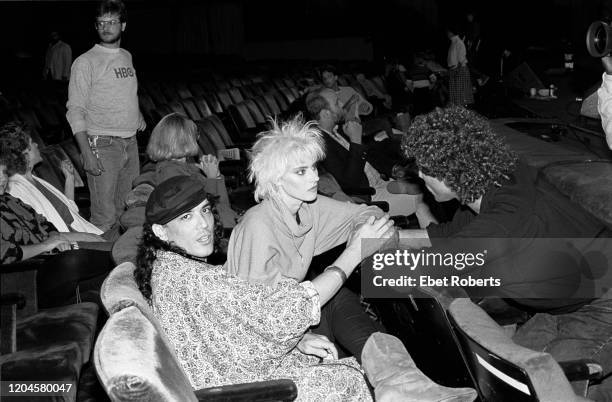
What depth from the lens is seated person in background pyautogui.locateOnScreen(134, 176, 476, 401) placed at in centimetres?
191

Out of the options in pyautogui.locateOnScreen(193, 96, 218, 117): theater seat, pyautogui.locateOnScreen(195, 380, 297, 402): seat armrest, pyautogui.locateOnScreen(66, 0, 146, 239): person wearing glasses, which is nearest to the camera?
pyautogui.locateOnScreen(195, 380, 297, 402): seat armrest

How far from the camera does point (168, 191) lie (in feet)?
6.77

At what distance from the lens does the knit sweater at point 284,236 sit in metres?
2.27

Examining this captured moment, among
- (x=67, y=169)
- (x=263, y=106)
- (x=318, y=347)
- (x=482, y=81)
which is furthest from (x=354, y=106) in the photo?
(x=482, y=81)

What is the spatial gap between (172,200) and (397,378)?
2.37 ft

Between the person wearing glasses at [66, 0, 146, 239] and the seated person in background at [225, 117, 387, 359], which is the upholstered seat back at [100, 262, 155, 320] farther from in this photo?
the person wearing glasses at [66, 0, 146, 239]

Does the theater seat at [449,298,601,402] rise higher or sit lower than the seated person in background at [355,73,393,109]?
higher

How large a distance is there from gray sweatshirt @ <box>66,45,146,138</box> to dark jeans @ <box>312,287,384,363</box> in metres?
1.95

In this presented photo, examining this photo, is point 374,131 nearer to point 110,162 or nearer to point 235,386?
point 110,162

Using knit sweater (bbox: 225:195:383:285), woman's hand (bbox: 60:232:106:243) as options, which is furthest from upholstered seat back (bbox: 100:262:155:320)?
woman's hand (bbox: 60:232:106:243)

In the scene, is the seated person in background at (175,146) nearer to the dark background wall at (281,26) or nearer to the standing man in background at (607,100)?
the standing man in background at (607,100)

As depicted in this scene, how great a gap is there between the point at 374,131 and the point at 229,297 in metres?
4.24

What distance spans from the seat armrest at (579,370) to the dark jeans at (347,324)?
0.61 meters

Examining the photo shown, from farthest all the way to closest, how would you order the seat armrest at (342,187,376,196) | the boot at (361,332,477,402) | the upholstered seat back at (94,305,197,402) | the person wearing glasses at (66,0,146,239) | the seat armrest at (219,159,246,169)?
1. the seat armrest at (219,159,246,169)
2. the seat armrest at (342,187,376,196)
3. the person wearing glasses at (66,0,146,239)
4. the boot at (361,332,477,402)
5. the upholstered seat back at (94,305,197,402)
